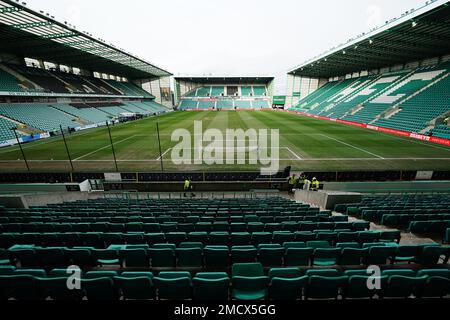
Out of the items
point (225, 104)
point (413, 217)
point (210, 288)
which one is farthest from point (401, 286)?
point (225, 104)

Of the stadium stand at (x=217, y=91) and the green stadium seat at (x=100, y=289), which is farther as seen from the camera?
the stadium stand at (x=217, y=91)

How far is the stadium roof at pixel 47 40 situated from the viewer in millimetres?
26938

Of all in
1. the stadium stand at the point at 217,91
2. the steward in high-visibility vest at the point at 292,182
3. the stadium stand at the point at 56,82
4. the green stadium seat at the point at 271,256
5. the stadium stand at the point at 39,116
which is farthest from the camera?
the stadium stand at the point at 217,91

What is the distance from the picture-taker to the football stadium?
3826 mm

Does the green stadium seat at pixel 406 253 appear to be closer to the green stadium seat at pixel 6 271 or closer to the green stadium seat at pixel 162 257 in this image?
the green stadium seat at pixel 162 257

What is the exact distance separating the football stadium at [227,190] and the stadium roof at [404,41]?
0.31 meters

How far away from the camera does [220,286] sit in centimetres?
358

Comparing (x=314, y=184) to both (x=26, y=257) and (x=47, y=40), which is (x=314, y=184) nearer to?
(x=26, y=257)

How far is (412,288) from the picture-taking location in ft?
12.5

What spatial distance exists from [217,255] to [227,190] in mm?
11014

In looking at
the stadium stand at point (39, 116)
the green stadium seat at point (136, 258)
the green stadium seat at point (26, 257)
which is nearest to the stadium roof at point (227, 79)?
the stadium stand at point (39, 116)

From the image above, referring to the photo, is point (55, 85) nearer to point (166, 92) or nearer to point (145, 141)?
point (145, 141)
